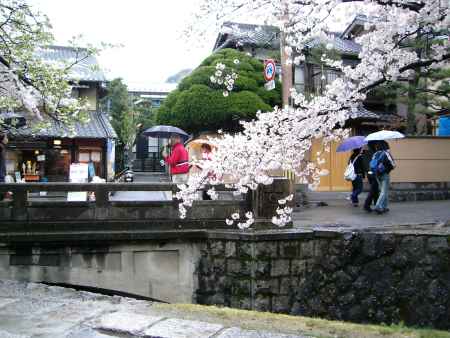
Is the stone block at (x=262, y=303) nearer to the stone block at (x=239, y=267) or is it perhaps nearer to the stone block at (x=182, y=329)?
the stone block at (x=239, y=267)

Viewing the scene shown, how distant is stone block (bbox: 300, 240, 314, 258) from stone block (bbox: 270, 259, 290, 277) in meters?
0.35

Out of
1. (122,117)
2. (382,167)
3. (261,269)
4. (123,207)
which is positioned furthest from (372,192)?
(122,117)

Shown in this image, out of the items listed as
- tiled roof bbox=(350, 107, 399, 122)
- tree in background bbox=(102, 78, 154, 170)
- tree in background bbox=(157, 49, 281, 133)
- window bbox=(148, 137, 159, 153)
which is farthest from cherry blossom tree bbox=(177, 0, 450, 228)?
window bbox=(148, 137, 159, 153)

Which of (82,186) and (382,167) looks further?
(382,167)

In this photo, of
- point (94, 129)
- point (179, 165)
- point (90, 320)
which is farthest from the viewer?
point (94, 129)

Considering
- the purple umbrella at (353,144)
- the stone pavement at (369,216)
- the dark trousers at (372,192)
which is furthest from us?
the purple umbrella at (353,144)

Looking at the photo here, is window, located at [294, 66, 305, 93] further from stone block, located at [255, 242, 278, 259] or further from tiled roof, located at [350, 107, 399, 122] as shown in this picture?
stone block, located at [255, 242, 278, 259]

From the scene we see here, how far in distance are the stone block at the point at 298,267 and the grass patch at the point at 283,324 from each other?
11.5ft

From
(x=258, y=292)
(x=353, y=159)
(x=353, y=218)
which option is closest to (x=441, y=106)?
(x=353, y=159)

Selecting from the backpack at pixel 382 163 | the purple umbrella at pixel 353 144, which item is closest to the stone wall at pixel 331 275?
the backpack at pixel 382 163

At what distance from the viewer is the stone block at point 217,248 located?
8484 millimetres

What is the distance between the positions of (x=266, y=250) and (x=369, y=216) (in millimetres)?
4066

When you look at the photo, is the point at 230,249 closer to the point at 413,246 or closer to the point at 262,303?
the point at 262,303

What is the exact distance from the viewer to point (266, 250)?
8266 millimetres
